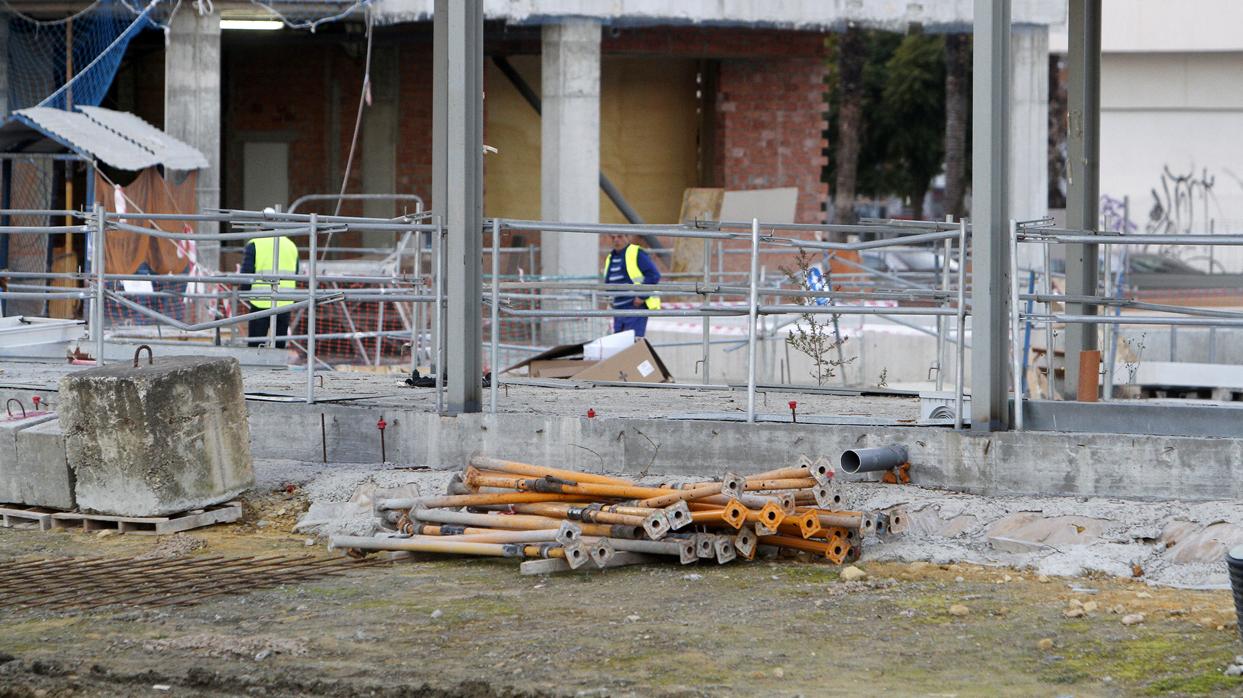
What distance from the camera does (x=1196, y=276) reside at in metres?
34.8

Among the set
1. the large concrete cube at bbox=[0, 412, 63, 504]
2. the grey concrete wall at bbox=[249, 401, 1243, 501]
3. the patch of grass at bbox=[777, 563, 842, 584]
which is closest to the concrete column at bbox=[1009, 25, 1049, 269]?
the grey concrete wall at bbox=[249, 401, 1243, 501]

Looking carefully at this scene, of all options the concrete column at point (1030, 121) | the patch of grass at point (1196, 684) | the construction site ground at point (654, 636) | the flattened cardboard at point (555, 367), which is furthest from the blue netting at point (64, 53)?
the patch of grass at point (1196, 684)

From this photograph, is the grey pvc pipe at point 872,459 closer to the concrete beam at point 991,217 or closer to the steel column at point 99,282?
the concrete beam at point 991,217

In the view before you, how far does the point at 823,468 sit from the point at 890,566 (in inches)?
25.5

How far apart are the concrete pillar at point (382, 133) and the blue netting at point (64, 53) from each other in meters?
6.14

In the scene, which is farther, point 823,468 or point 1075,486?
point 1075,486

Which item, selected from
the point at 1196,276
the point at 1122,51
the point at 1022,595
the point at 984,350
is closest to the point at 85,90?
the point at 984,350

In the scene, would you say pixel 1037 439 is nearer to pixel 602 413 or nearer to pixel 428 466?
pixel 602 413

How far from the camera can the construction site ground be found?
6676mm

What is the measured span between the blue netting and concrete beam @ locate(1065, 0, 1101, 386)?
1494 cm

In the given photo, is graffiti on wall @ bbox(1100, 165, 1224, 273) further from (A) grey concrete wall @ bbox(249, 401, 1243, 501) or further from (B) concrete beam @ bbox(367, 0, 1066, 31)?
(A) grey concrete wall @ bbox(249, 401, 1243, 501)

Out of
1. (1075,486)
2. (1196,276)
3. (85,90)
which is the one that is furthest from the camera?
(1196,276)

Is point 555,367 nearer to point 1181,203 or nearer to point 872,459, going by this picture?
point 872,459

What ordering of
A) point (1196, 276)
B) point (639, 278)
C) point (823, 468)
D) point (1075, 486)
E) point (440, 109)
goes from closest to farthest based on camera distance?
1. point (823, 468)
2. point (1075, 486)
3. point (440, 109)
4. point (639, 278)
5. point (1196, 276)
